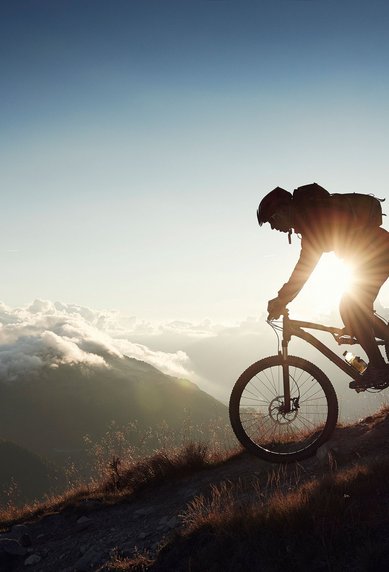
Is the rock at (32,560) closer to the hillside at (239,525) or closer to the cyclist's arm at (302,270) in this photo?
the hillside at (239,525)

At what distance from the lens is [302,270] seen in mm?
5824

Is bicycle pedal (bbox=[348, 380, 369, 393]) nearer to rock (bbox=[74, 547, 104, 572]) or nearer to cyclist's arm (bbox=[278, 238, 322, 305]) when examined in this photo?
cyclist's arm (bbox=[278, 238, 322, 305])

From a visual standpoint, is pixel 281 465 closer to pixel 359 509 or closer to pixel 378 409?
pixel 359 509

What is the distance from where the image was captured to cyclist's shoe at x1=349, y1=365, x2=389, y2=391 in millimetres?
5660

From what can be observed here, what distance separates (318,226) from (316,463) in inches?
132

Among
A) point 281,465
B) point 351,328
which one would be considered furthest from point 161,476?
point 351,328

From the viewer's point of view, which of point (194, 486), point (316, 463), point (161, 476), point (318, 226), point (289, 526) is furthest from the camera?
point (161, 476)

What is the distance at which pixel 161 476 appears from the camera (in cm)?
791

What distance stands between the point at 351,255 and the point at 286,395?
2206 mm

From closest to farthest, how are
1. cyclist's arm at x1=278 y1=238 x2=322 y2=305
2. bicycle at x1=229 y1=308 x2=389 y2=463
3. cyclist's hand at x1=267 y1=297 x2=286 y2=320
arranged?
cyclist's arm at x1=278 y1=238 x2=322 y2=305, cyclist's hand at x1=267 y1=297 x2=286 y2=320, bicycle at x1=229 y1=308 x2=389 y2=463

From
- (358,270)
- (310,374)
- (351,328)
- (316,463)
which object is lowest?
(316,463)

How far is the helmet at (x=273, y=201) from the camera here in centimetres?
582

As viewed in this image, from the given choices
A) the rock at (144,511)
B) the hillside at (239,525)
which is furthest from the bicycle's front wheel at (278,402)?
the rock at (144,511)

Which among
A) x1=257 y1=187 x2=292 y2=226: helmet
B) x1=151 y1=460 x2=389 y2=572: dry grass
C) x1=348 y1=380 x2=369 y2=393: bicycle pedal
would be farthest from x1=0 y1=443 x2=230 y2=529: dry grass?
x1=257 y1=187 x2=292 y2=226: helmet
